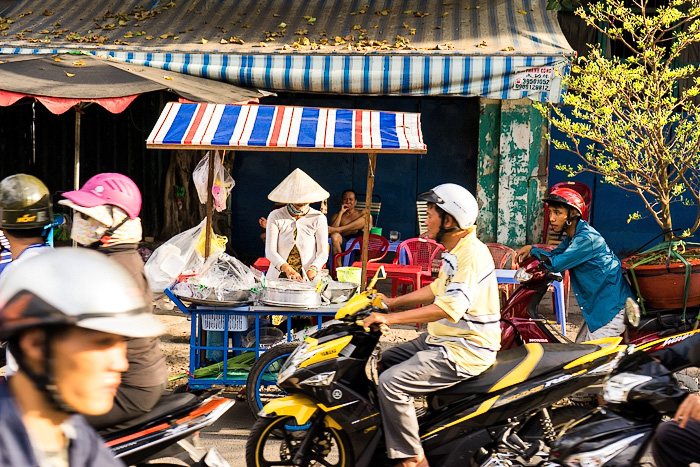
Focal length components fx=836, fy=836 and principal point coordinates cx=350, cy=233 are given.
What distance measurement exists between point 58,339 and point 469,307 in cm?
266

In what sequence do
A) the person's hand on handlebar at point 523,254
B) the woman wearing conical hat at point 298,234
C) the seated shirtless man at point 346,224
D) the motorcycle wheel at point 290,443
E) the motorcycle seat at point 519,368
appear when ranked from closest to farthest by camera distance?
the motorcycle seat at point 519,368 → the motorcycle wheel at point 290,443 → the person's hand on handlebar at point 523,254 → the woman wearing conical hat at point 298,234 → the seated shirtless man at point 346,224

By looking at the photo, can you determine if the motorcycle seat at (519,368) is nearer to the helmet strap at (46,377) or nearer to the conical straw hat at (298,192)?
the helmet strap at (46,377)

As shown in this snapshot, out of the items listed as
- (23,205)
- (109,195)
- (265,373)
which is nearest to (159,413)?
(109,195)

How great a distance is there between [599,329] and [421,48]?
16.3 feet

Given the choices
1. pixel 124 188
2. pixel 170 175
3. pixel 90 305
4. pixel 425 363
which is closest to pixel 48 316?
pixel 90 305

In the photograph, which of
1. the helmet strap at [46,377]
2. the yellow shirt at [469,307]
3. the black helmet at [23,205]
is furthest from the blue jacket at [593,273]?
the helmet strap at [46,377]

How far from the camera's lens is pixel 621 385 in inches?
133

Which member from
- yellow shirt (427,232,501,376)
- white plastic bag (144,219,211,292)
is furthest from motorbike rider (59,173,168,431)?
white plastic bag (144,219,211,292)

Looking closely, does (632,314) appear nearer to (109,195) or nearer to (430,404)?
(430,404)

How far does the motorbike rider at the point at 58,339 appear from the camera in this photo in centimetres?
162

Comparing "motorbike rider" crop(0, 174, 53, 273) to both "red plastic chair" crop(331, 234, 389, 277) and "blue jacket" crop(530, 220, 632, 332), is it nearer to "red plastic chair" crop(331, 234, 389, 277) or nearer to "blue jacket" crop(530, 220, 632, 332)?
"blue jacket" crop(530, 220, 632, 332)

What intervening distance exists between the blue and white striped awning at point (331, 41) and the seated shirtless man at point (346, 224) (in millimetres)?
1323

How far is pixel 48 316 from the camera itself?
1601 mm

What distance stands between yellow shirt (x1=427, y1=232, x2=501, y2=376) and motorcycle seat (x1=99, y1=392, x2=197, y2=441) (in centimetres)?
128
